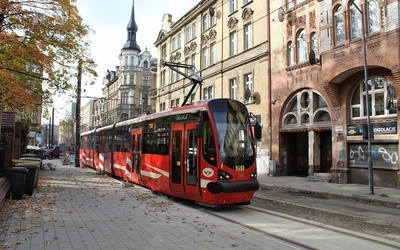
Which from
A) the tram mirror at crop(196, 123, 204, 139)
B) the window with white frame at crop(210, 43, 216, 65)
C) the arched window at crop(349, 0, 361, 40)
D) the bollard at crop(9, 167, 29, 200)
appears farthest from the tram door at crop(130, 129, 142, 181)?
the window with white frame at crop(210, 43, 216, 65)

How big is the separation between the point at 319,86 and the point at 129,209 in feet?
46.6

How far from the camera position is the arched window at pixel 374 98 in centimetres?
1649

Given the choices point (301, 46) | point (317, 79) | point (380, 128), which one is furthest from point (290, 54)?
point (380, 128)

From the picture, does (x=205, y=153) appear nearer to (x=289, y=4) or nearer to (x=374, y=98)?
(x=374, y=98)

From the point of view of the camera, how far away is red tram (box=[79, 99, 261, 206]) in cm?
922

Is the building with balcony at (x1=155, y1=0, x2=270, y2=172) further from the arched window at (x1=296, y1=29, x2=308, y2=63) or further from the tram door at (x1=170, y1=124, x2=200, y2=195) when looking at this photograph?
the tram door at (x1=170, y1=124, x2=200, y2=195)

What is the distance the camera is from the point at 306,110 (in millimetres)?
20781

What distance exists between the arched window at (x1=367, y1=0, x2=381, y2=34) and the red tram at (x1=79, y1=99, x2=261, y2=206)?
34.2ft

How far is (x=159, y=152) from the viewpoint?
39.3ft

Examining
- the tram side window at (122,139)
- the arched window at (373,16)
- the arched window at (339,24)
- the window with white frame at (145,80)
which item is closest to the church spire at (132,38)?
the window with white frame at (145,80)

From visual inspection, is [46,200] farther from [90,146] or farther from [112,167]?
[90,146]

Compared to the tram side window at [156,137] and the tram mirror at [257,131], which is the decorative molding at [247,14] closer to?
the tram side window at [156,137]

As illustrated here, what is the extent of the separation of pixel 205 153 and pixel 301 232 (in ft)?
11.0

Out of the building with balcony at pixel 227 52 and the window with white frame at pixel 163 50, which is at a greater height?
the window with white frame at pixel 163 50
